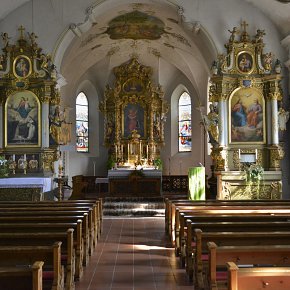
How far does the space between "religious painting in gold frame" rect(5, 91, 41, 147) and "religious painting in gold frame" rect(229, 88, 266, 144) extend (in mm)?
7647

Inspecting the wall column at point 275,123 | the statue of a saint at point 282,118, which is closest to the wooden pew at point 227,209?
the wall column at point 275,123

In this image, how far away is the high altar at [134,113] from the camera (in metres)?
25.8

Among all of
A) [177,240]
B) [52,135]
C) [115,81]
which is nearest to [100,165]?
[115,81]

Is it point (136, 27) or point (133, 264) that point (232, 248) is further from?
point (136, 27)

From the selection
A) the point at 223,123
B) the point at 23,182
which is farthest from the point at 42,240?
the point at 223,123

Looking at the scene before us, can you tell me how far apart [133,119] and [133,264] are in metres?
18.8

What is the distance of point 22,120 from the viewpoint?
17844 mm

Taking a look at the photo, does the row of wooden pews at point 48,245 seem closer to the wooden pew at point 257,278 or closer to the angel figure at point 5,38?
the wooden pew at point 257,278

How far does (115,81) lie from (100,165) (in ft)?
16.4

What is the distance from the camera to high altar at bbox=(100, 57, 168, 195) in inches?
1017

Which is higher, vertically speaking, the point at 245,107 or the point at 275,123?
the point at 245,107

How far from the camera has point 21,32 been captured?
18.0 metres

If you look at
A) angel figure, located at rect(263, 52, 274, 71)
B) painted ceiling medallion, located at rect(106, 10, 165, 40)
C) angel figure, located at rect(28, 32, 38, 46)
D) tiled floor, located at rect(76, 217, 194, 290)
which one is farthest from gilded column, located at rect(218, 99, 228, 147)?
angel figure, located at rect(28, 32, 38, 46)

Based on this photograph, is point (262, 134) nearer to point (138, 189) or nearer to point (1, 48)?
point (138, 189)
